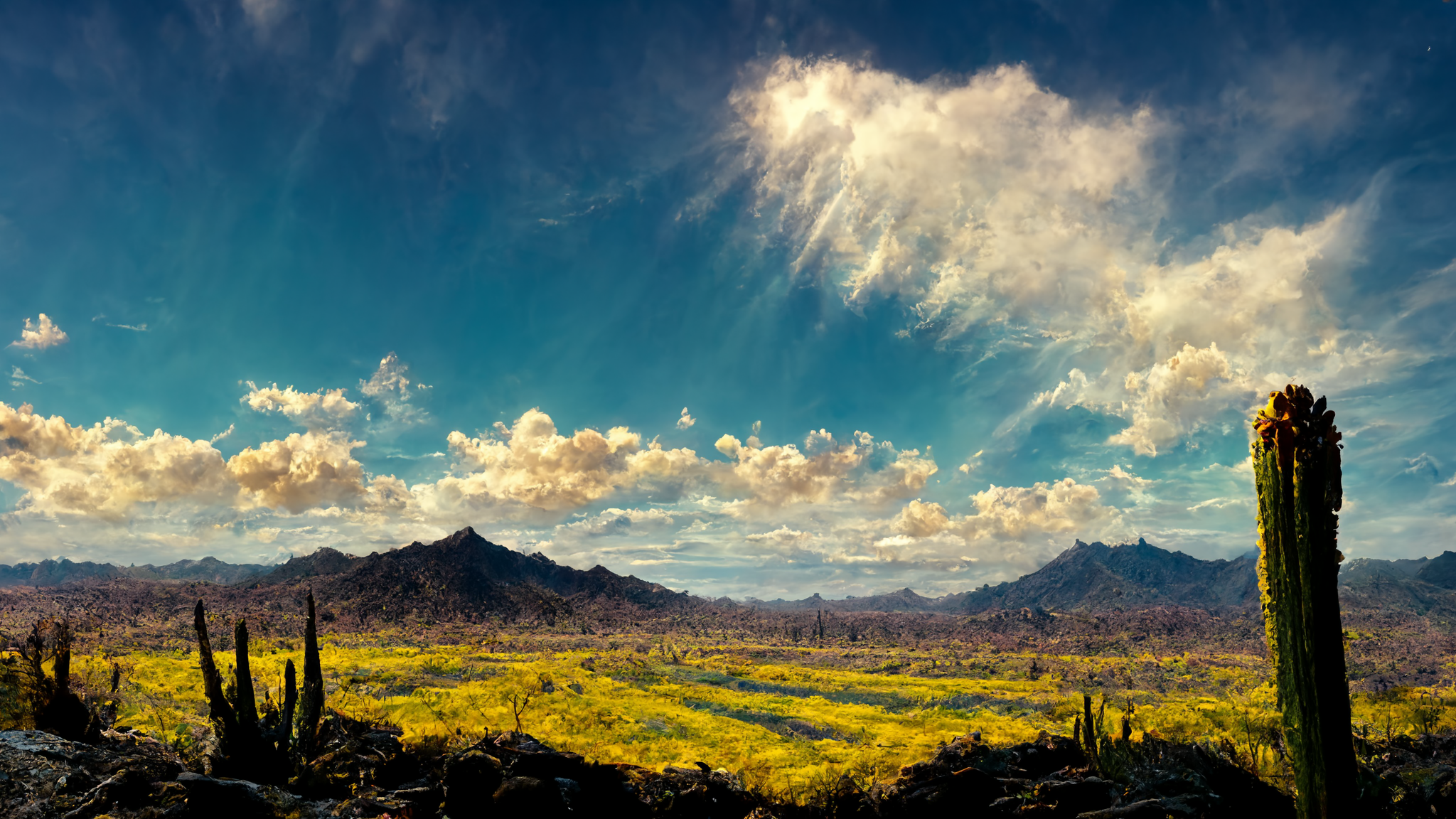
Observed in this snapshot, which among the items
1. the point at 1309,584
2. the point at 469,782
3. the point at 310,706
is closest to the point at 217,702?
the point at 310,706

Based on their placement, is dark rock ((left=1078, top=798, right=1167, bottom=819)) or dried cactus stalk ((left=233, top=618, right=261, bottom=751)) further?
dried cactus stalk ((left=233, top=618, right=261, bottom=751))

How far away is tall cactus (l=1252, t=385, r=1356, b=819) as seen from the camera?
1720cm

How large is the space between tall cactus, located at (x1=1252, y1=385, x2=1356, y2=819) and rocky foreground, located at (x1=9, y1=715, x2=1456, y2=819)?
1128 centimetres

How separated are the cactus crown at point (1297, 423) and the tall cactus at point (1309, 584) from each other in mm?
18

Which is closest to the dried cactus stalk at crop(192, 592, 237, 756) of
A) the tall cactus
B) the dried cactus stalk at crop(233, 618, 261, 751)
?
the dried cactus stalk at crop(233, 618, 261, 751)

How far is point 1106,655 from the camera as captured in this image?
14900cm

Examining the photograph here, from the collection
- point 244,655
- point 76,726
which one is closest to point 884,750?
point 244,655

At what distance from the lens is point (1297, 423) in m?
17.2

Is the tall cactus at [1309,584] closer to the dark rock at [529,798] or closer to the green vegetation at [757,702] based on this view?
the green vegetation at [757,702]

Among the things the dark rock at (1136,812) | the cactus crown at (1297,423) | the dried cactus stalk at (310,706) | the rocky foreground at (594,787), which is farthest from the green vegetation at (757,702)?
the cactus crown at (1297,423)

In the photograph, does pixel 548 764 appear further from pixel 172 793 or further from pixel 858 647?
pixel 858 647

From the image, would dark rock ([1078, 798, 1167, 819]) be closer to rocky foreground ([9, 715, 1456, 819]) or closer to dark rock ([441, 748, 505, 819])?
rocky foreground ([9, 715, 1456, 819])

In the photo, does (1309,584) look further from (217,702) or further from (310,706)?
(310,706)

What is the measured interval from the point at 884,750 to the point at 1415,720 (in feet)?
138
